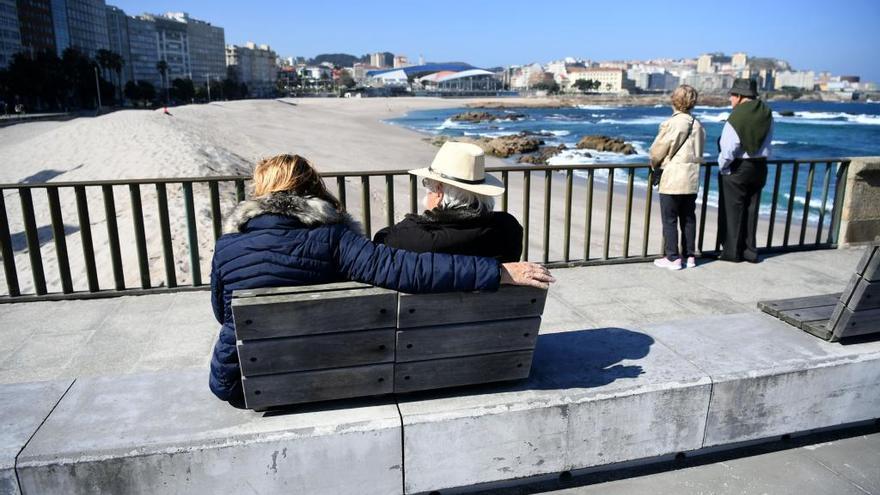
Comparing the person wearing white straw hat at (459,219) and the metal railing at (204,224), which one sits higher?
the person wearing white straw hat at (459,219)

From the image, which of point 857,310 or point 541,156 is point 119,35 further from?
point 857,310

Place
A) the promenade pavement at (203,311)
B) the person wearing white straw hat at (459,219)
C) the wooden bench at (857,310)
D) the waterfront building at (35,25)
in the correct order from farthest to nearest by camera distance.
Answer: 1. the waterfront building at (35,25)
2. the promenade pavement at (203,311)
3. the wooden bench at (857,310)
4. the person wearing white straw hat at (459,219)

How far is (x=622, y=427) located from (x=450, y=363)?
859mm

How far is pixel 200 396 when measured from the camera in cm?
289

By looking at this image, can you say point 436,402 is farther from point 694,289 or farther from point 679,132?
point 679,132

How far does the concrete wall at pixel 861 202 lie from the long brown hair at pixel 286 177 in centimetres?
626

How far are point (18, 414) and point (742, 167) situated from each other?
587 centimetres

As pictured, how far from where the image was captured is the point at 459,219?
2.78m

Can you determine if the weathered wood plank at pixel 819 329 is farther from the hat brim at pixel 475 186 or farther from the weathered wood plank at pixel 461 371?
the hat brim at pixel 475 186

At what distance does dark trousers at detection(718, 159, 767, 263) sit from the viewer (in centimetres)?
607

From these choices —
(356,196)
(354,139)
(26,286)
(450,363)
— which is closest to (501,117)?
(354,139)

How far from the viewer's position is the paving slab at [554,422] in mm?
2707

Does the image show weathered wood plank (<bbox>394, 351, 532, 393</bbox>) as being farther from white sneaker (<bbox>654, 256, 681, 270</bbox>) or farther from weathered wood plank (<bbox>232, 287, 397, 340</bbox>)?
white sneaker (<bbox>654, 256, 681, 270</bbox>)

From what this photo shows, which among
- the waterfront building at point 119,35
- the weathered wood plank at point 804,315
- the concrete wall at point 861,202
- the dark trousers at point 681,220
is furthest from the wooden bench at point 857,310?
the waterfront building at point 119,35
